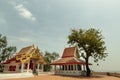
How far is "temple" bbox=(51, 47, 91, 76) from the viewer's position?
37.3 meters

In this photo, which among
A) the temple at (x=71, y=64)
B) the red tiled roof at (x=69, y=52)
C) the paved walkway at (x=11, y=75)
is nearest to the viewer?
the paved walkway at (x=11, y=75)

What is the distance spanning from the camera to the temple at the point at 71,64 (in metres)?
37.3

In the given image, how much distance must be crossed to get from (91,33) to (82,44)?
3654 millimetres

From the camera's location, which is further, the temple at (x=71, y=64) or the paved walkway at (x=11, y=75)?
the temple at (x=71, y=64)

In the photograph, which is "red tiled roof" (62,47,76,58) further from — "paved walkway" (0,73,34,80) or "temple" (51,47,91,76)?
"paved walkway" (0,73,34,80)

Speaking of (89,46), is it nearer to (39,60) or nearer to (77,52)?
(77,52)

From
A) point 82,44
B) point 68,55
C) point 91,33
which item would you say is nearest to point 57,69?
point 68,55

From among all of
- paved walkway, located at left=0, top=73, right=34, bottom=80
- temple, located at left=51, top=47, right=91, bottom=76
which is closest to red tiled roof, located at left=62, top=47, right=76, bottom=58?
temple, located at left=51, top=47, right=91, bottom=76

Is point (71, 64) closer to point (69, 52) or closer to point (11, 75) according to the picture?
point (69, 52)

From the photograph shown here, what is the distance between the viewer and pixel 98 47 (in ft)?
120

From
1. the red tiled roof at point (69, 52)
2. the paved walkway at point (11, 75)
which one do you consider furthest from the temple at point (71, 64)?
the paved walkway at point (11, 75)

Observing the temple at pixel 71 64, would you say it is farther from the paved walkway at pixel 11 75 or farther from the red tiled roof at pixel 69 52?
A: the paved walkway at pixel 11 75

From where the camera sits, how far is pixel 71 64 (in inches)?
1496

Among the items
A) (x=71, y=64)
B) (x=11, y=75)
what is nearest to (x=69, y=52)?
(x=71, y=64)
